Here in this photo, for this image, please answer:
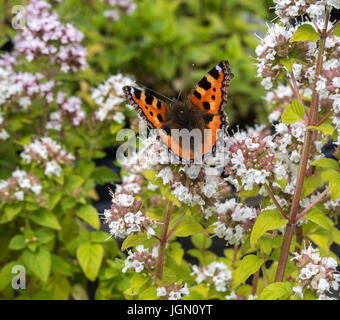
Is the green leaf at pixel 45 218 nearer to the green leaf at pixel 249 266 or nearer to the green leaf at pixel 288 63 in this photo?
the green leaf at pixel 249 266

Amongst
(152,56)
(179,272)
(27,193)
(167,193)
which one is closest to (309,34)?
(167,193)

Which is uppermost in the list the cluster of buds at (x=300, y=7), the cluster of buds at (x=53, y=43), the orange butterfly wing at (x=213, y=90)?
the cluster of buds at (x=53, y=43)

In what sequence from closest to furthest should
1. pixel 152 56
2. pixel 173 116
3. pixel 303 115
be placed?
pixel 303 115 < pixel 173 116 < pixel 152 56

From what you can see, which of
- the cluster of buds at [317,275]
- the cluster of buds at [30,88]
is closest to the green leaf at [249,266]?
the cluster of buds at [317,275]

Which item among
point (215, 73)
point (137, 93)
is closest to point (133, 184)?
point (137, 93)

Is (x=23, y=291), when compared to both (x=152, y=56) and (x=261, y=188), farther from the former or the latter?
(x=152, y=56)

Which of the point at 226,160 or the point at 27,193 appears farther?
the point at 27,193

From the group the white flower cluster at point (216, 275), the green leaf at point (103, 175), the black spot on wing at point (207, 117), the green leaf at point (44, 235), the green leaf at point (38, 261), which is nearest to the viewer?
the black spot on wing at point (207, 117)
